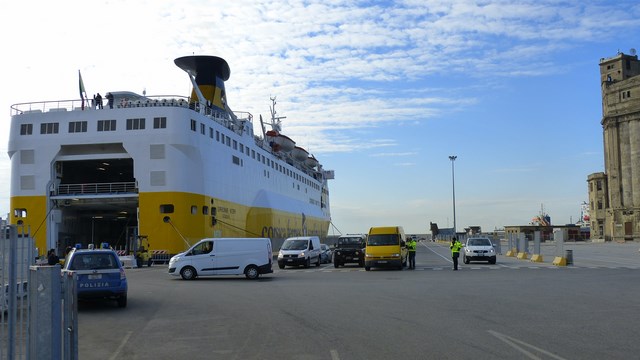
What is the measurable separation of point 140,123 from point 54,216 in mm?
7663

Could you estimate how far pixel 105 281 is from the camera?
13.3 m

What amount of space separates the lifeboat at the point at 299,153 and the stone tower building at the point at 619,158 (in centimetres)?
5289

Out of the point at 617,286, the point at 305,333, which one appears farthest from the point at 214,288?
the point at 617,286

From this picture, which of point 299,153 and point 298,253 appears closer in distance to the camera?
point 298,253

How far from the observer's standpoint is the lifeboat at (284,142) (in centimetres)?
6300

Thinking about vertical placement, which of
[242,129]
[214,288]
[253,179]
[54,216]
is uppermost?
[242,129]

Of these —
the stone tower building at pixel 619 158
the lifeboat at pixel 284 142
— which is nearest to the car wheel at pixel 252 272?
the lifeboat at pixel 284 142

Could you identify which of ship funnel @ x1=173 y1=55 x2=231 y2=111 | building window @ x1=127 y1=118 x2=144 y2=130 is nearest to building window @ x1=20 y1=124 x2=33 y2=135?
building window @ x1=127 y1=118 x2=144 y2=130

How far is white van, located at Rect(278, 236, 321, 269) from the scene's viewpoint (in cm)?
2992

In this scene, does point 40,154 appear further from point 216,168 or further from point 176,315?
point 176,315

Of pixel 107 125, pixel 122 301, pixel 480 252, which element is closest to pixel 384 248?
pixel 480 252

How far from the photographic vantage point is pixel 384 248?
26750mm

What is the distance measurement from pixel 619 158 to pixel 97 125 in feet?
296

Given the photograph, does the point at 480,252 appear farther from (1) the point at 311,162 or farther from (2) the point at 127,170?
(1) the point at 311,162
